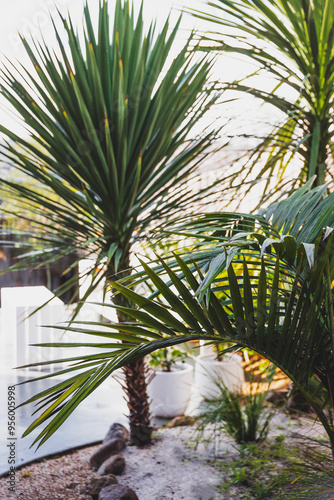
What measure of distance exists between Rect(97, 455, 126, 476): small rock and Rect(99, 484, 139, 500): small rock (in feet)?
0.63

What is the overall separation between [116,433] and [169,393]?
1.40 feet

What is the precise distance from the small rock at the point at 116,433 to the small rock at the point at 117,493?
1.34 feet

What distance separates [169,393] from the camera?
222 centimetres

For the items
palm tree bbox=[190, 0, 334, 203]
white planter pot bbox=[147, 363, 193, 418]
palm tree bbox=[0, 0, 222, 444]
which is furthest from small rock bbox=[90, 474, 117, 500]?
palm tree bbox=[190, 0, 334, 203]

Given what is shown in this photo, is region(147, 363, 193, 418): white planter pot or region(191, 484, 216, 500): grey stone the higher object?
region(147, 363, 193, 418): white planter pot

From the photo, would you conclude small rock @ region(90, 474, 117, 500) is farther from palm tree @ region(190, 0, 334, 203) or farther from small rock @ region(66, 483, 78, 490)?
palm tree @ region(190, 0, 334, 203)

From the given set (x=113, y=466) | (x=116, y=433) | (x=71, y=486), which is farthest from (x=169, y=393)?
(x=71, y=486)

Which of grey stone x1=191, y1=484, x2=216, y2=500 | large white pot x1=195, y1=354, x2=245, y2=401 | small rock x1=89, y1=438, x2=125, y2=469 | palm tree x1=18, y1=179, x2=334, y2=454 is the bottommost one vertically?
grey stone x1=191, y1=484, x2=216, y2=500

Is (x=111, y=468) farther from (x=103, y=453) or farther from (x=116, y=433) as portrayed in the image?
(x=116, y=433)

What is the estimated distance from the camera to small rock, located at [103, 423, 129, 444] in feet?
5.96

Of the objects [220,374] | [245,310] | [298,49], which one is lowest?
[220,374]

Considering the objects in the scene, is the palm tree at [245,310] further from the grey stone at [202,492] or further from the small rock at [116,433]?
the small rock at [116,433]

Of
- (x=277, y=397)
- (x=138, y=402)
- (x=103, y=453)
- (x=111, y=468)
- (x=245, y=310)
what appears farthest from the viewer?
(x=277, y=397)

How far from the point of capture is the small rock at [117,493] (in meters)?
1.33
